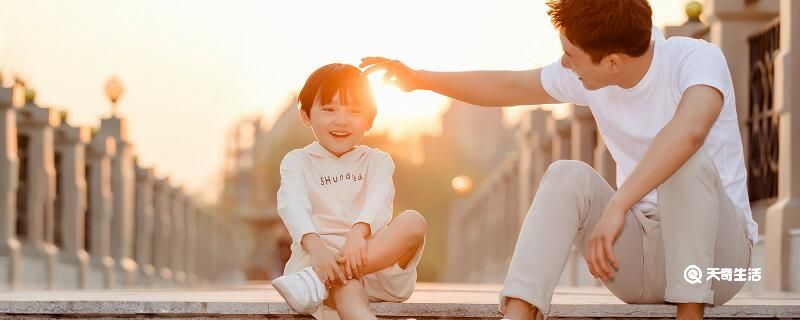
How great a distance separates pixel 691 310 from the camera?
4816 mm

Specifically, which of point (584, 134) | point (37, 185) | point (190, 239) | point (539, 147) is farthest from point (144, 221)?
point (584, 134)

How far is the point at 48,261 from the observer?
72.1 feet

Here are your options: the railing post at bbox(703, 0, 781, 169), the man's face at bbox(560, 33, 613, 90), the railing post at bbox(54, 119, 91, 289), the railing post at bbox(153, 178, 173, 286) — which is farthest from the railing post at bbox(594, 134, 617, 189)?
the railing post at bbox(153, 178, 173, 286)

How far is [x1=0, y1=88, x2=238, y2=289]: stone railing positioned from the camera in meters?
19.7

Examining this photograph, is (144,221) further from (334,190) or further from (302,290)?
(302,290)

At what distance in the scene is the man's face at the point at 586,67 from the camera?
15.9ft

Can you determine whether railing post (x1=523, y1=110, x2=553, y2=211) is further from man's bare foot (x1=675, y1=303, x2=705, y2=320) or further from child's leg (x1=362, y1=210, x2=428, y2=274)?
man's bare foot (x1=675, y1=303, x2=705, y2=320)

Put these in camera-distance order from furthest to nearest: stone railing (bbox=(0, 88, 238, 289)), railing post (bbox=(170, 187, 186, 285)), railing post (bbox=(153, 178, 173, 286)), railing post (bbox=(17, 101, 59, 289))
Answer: railing post (bbox=(170, 187, 186, 285)) < railing post (bbox=(153, 178, 173, 286)) < railing post (bbox=(17, 101, 59, 289)) < stone railing (bbox=(0, 88, 238, 289))

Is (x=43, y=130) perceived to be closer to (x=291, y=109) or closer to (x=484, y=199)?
(x=484, y=199)

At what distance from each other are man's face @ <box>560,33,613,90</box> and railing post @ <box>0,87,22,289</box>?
15.1 m

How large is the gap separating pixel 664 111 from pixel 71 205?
67.3 ft

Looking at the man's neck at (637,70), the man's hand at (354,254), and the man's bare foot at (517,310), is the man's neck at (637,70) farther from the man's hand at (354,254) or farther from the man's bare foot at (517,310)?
the man's hand at (354,254)

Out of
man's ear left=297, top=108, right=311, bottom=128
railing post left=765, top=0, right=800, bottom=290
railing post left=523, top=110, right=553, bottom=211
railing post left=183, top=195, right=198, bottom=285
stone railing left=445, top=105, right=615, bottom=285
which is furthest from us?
railing post left=183, top=195, right=198, bottom=285

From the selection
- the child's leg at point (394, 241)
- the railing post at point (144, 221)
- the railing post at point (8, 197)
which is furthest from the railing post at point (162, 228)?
the child's leg at point (394, 241)
